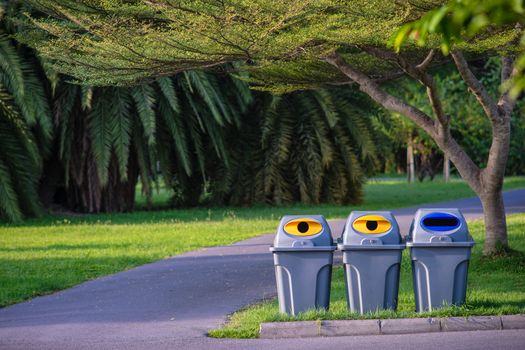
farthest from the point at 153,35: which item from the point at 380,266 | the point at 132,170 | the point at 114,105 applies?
the point at 132,170

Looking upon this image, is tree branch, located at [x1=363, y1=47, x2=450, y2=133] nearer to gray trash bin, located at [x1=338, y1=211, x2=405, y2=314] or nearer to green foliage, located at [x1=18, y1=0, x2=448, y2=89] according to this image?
green foliage, located at [x1=18, y1=0, x2=448, y2=89]

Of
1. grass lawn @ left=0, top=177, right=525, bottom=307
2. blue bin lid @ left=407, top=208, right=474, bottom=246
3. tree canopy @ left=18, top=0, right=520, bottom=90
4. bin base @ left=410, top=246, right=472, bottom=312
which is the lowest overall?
grass lawn @ left=0, top=177, right=525, bottom=307

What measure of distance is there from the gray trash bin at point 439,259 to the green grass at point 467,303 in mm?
152

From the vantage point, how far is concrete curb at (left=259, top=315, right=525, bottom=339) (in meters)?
8.30

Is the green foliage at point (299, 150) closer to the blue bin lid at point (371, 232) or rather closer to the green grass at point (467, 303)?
the green grass at point (467, 303)

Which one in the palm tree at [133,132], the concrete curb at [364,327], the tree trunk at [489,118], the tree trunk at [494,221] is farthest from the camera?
the palm tree at [133,132]

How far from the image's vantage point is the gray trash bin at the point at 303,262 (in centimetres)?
856

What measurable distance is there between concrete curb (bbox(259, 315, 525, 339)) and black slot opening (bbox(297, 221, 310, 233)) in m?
0.83

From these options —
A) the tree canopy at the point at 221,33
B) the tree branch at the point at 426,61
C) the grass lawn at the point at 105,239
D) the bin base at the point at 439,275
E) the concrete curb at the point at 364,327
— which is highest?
the tree canopy at the point at 221,33

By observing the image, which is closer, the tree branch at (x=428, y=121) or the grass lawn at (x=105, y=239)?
the tree branch at (x=428, y=121)

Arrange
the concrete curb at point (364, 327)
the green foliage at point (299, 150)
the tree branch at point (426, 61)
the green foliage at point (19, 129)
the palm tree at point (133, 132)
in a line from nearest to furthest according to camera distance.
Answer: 1. the concrete curb at point (364, 327)
2. the tree branch at point (426, 61)
3. the green foliage at point (19, 129)
4. the palm tree at point (133, 132)
5. the green foliage at point (299, 150)

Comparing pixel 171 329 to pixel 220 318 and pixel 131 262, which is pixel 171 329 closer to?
pixel 220 318

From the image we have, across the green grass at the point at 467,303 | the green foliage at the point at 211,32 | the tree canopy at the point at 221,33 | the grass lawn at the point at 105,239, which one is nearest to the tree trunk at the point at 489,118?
the tree canopy at the point at 221,33

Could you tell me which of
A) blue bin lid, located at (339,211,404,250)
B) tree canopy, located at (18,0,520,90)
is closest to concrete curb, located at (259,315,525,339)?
blue bin lid, located at (339,211,404,250)
